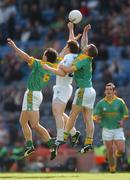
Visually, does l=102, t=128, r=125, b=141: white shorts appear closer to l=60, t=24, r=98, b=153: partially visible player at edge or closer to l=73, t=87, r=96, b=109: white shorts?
l=60, t=24, r=98, b=153: partially visible player at edge

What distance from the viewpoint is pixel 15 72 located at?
3114cm

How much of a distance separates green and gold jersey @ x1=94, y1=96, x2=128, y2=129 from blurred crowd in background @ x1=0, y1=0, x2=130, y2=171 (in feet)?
11.5

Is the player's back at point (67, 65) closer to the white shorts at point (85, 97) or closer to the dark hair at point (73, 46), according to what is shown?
the dark hair at point (73, 46)

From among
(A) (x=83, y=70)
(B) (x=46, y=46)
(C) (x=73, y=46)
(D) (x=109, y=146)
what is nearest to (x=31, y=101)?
(A) (x=83, y=70)

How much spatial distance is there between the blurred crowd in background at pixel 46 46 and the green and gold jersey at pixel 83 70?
14.8 feet

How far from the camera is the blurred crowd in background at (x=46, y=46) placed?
90.0 feet

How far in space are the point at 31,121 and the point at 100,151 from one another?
4758 mm

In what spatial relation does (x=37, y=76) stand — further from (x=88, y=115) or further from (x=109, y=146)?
(x=109, y=146)

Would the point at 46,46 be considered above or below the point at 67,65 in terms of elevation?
above

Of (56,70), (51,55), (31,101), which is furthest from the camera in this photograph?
(31,101)

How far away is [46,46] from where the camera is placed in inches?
1238

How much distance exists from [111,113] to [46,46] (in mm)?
9837

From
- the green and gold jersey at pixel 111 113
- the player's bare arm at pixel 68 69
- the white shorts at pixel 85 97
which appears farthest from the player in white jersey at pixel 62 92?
the green and gold jersey at pixel 111 113

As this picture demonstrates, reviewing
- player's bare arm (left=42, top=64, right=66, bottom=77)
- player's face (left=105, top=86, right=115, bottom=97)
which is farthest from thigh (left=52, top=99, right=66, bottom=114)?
player's face (left=105, top=86, right=115, bottom=97)
